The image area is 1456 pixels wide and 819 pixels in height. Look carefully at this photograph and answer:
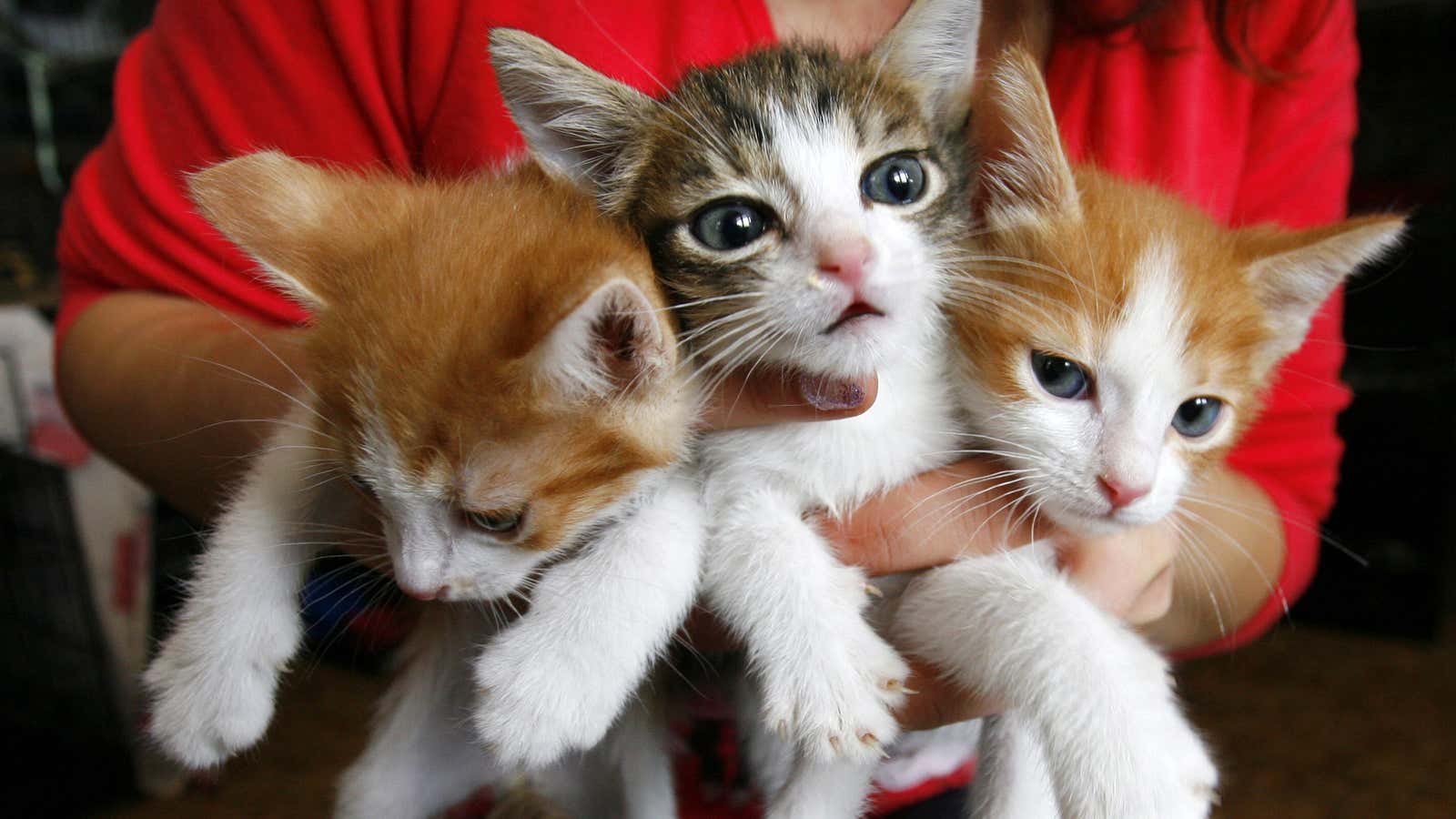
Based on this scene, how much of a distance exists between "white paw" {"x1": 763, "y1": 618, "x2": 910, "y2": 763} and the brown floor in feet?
5.33

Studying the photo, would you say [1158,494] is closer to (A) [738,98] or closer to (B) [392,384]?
(A) [738,98]

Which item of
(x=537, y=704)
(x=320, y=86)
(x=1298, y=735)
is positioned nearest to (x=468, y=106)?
(x=320, y=86)

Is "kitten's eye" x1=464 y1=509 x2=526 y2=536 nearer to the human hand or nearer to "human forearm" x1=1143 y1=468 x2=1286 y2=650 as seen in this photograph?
the human hand

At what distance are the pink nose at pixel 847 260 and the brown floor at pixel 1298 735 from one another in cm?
175

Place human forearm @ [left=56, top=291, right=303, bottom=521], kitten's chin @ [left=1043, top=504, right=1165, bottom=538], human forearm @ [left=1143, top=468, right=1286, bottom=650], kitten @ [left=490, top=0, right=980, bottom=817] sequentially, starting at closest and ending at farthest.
Result: 1. kitten @ [left=490, top=0, right=980, bottom=817]
2. kitten's chin @ [left=1043, top=504, right=1165, bottom=538]
3. human forearm @ [left=56, top=291, right=303, bottom=521]
4. human forearm @ [left=1143, top=468, right=1286, bottom=650]

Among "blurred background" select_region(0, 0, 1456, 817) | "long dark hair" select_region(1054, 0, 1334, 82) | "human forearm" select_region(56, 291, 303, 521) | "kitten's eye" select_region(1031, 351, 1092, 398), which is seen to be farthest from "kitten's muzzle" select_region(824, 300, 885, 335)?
"blurred background" select_region(0, 0, 1456, 817)

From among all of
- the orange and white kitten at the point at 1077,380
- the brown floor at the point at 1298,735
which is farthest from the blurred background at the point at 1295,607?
the orange and white kitten at the point at 1077,380

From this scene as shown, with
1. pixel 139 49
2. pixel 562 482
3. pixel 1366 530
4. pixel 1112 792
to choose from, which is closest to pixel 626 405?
pixel 562 482

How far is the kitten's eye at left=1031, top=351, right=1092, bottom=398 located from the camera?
854mm

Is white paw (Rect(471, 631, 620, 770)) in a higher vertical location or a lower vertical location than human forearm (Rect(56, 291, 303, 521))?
lower

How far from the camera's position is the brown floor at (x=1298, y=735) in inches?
92.0

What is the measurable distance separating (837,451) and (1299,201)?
31.7 inches

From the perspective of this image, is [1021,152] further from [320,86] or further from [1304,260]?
[320,86]

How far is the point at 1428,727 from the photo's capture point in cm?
261
